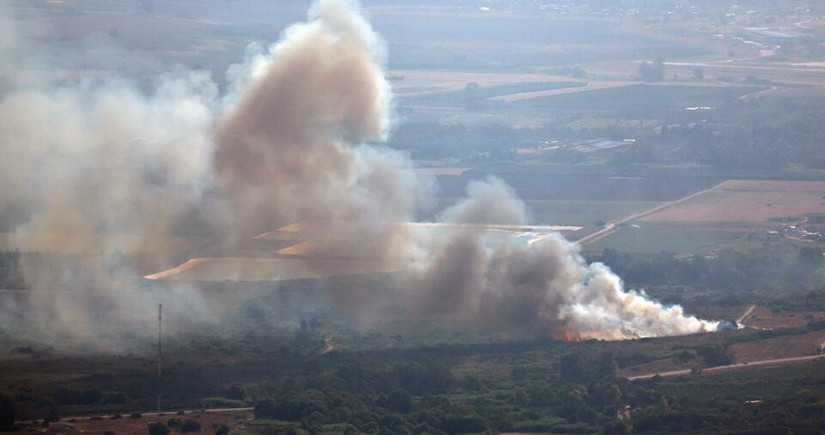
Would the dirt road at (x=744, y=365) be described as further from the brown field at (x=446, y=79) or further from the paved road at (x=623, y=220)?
the brown field at (x=446, y=79)

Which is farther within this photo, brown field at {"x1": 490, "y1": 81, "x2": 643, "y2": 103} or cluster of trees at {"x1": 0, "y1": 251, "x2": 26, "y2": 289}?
brown field at {"x1": 490, "y1": 81, "x2": 643, "y2": 103}

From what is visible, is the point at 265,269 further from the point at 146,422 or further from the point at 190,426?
the point at 190,426

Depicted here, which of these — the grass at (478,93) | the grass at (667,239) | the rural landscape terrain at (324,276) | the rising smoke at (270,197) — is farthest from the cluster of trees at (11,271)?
the grass at (478,93)

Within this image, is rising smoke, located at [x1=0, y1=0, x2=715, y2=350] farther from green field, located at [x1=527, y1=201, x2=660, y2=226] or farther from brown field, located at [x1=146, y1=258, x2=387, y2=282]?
green field, located at [x1=527, y1=201, x2=660, y2=226]

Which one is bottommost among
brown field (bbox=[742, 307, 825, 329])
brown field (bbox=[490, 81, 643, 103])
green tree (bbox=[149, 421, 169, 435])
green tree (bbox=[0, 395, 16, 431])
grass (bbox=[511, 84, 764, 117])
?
green tree (bbox=[149, 421, 169, 435])

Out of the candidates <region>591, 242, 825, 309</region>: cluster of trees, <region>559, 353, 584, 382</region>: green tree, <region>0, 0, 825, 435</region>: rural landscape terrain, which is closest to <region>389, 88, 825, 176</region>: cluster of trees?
<region>0, 0, 825, 435</region>: rural landscape terrain
